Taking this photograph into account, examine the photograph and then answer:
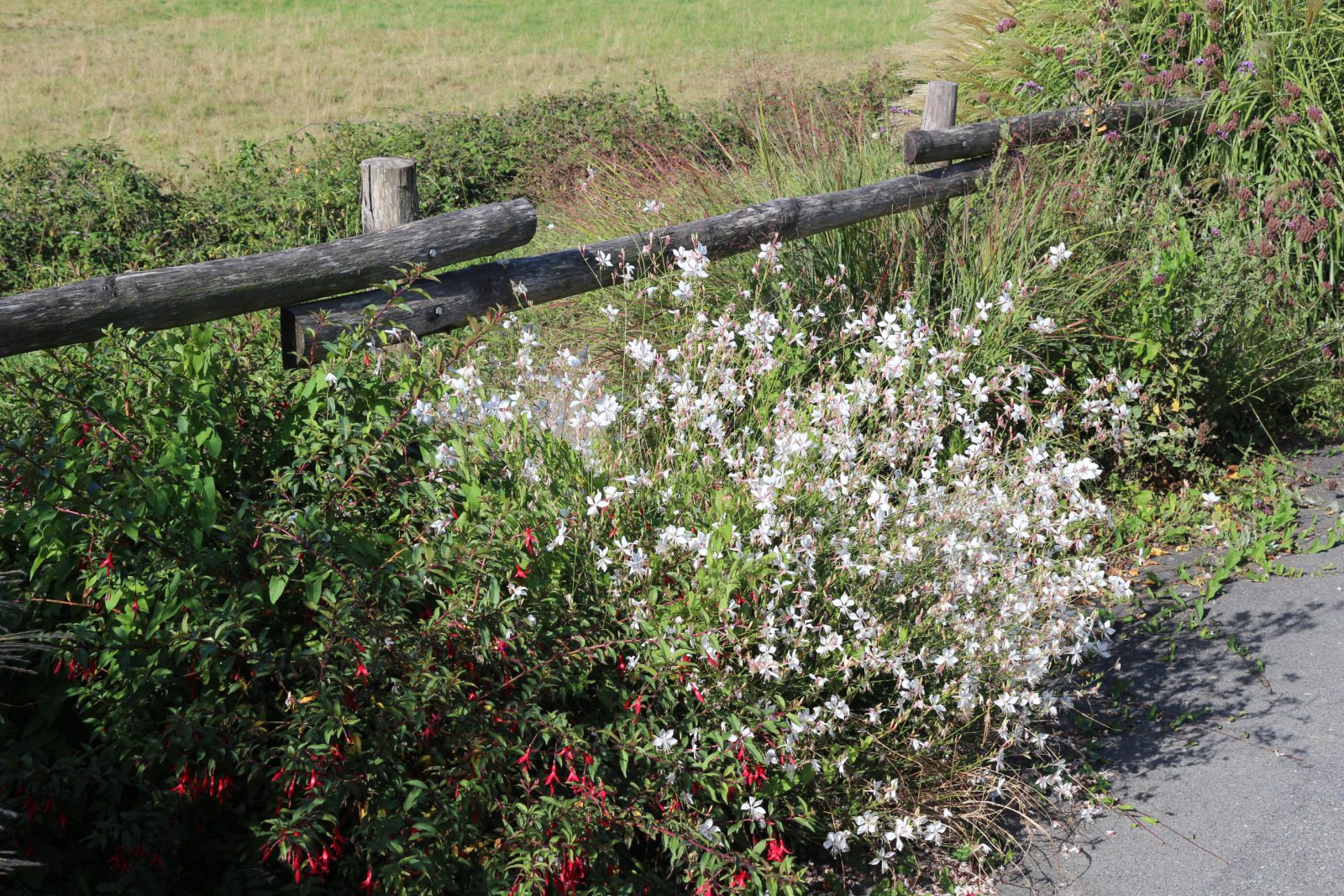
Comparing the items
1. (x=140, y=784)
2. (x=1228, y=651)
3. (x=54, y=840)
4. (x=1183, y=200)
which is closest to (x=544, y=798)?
(x=140, y=784)

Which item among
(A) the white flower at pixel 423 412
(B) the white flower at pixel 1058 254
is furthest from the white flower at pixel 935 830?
(B) the white flower at pixel 1058 254

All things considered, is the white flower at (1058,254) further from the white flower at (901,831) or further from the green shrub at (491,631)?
the white flower at (901,831)

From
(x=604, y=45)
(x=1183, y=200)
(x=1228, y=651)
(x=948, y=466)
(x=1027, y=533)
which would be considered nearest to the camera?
(x=1027, y=533)

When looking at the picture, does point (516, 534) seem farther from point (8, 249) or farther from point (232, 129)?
point (232, 129)

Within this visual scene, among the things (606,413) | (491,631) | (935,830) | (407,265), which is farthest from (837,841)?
(407,265)

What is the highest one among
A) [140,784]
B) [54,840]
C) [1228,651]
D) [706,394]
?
[706,394]

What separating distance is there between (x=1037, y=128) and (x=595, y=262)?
9.55ft

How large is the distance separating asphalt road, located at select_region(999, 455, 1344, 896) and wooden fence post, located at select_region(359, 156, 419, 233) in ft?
9.66

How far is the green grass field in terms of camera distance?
14.2 metres

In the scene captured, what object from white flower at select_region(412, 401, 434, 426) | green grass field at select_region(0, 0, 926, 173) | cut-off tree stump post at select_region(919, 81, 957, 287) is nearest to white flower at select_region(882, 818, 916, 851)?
white flower at select_region(412, 401, 434, 426)

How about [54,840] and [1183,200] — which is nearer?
[54,840]

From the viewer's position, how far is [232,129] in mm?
13945

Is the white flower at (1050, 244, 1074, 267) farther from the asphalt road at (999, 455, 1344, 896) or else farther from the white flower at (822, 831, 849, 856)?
the white flower at (822, 831, 849, 856)

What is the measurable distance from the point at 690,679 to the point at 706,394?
2.99 feet
